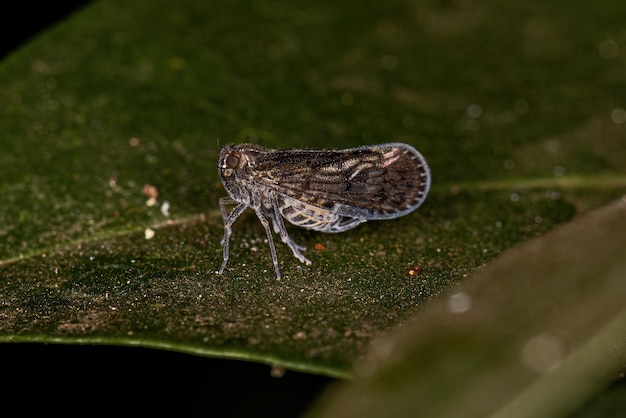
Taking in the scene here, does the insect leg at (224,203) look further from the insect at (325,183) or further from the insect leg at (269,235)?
the insect leg at (269,235)

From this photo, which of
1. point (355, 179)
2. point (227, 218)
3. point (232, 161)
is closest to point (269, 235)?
point (227, 218)

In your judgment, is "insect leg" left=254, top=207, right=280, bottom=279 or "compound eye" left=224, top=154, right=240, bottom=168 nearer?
"insect leg" left=254, top=207, right=280, bottom=279

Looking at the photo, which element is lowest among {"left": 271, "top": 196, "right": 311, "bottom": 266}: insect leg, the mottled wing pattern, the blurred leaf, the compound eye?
the blurred leaf

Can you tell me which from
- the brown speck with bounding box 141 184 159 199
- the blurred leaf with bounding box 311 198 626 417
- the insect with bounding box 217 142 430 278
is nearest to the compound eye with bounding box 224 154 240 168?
the insect with bounding box 217 142 430 278

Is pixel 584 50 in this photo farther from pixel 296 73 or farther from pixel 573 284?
pixel 573 284

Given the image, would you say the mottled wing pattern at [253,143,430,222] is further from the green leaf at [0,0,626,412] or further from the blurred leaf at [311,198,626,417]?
the blurred leaf at [311,198,626,417]

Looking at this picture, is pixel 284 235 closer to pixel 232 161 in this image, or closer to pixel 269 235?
pixel 269 235

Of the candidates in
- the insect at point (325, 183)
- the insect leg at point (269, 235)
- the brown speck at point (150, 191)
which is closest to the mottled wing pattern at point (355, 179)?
the insect at point (325, 183)
